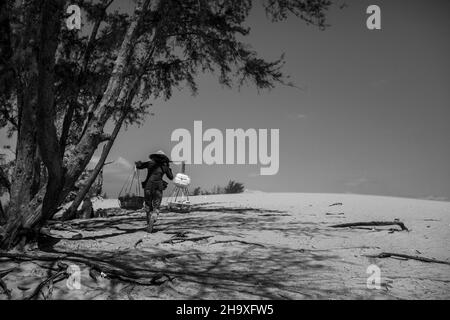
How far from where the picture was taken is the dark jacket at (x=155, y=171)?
27.0ft

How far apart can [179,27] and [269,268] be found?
6.27m

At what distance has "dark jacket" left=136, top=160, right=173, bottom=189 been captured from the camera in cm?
823

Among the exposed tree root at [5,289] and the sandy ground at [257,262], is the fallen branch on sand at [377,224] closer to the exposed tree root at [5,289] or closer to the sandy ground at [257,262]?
the sandy ground at [257,262]

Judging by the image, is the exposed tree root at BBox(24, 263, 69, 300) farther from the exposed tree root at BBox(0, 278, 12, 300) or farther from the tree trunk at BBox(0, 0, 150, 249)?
the tree trunk at BBox(0, 0, 150, 249)

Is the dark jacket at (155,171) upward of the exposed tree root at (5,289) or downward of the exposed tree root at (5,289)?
upward

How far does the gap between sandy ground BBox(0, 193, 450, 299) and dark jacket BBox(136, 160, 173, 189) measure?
1099mm

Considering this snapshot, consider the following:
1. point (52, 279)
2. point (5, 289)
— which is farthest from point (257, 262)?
point (5, 289)

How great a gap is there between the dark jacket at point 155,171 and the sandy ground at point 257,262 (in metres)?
1.10

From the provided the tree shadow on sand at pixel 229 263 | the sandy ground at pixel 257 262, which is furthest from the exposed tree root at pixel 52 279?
the tree shadow on sand at pixel 229 263

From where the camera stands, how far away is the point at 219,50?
8422mm

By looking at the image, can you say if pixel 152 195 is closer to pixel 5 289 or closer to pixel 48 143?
pixel 48 143

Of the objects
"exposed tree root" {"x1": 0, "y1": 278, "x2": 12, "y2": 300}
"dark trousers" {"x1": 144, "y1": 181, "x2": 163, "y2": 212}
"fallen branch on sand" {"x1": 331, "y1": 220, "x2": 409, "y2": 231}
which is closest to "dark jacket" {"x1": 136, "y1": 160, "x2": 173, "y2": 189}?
"dark trousers" {"x1": 144, "y1": 181, "x2": 163, "y2": 212}

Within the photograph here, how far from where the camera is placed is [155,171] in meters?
8.30

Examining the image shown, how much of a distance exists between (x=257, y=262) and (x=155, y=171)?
3967 mm
